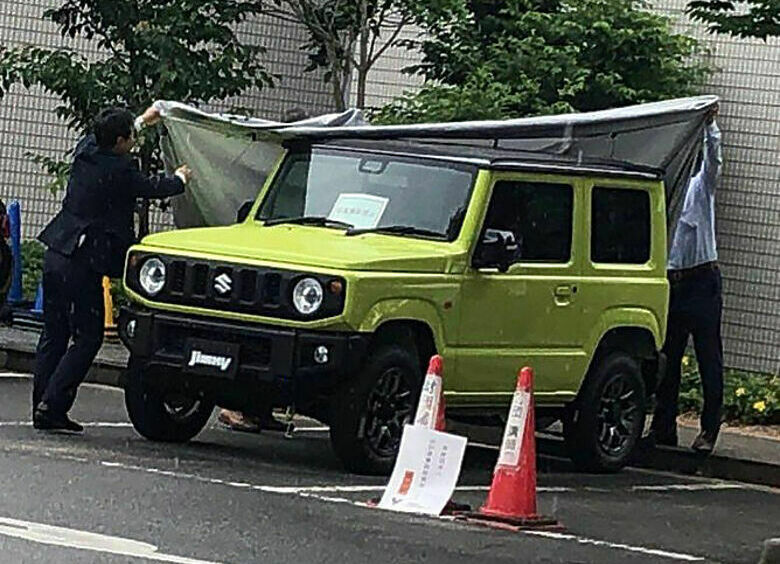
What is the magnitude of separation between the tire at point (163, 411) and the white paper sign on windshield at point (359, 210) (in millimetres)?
1366

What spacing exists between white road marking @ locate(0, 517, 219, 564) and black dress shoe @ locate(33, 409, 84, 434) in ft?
11.5

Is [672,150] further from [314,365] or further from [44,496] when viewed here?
[44,496]

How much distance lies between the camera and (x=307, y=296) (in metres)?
11.4

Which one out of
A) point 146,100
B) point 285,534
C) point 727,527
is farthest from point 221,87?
point 285,534

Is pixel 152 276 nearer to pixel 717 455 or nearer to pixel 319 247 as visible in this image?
pixel 319 247

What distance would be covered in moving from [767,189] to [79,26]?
6361mm

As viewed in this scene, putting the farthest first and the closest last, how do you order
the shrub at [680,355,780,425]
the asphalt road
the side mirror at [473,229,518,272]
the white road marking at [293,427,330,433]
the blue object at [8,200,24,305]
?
the blue object at [8,200,24,305] → the shrub at [680,355,780,425] → the white road marking at [293,427,330,433] → the side mirror at [473,229,518,272] → the asphalt road

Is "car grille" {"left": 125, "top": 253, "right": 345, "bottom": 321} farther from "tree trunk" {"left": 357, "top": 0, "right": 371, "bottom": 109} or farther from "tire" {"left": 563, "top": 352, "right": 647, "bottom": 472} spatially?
"tree trunk" {"left": 357, "top": 0, "right": 371, "bottom": 109}

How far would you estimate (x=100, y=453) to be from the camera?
37.9ft

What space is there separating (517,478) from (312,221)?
2.88 metres

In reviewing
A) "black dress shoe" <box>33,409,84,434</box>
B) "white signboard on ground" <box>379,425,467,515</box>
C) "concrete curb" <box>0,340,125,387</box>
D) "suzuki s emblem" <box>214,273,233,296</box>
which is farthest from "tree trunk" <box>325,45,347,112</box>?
"white signboard on ground" <box>379,425,467,515</box>

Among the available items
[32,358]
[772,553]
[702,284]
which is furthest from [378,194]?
[32,358]

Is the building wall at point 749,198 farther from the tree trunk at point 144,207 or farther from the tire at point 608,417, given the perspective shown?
the tire at point 608,417

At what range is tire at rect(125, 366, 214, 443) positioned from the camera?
40.1 feet
